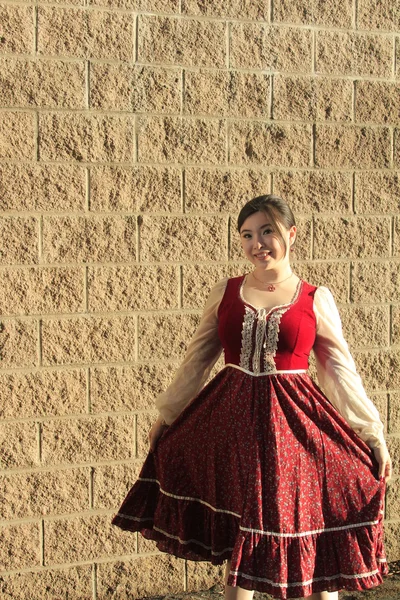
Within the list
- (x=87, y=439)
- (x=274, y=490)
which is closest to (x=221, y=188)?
(x=87, y=439)

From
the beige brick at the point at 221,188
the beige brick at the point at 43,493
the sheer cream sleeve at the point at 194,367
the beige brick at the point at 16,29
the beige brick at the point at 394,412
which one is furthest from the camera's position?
the beige brick at the point at 394,412

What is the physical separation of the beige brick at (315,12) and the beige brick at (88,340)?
161 cm

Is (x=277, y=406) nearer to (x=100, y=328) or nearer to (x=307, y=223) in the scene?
(x=100, y=328)

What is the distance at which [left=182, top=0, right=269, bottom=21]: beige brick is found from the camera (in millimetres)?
4234

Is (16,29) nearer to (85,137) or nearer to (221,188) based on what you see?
(85,137)

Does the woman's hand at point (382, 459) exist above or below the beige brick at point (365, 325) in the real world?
below

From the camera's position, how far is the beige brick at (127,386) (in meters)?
4.18

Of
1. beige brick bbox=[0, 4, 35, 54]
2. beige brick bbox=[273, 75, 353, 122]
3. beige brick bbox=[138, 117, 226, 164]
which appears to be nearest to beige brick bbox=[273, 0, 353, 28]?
beige brick bbox=[273, 75, 353, 122]

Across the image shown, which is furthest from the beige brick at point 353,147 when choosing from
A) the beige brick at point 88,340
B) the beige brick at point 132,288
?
the beige brick at point 88,340

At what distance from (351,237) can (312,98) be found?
2.29 feet

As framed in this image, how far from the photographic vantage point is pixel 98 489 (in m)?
4.21

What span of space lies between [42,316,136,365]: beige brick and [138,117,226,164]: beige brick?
2.49 feet

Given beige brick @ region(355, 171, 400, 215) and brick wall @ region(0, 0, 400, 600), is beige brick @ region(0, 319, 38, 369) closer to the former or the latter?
brick wall @ region(0, 0, 400, 600)

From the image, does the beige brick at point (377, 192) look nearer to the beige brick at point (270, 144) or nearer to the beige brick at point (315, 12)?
the beige brick at point (270, 144)
